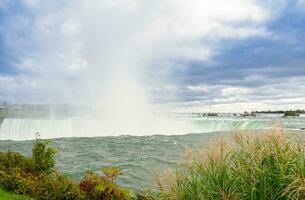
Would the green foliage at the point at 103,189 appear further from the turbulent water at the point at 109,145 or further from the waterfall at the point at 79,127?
the waterfall at the point at 79,127

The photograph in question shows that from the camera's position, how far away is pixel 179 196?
26.0 ft

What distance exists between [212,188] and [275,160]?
114 cm

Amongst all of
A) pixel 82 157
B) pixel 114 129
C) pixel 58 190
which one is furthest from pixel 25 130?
pixel 58 190

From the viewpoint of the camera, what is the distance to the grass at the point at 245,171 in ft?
23.5

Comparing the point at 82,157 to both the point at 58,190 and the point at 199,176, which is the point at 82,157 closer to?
the point at 58,190

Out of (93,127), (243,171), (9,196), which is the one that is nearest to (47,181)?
(9,196)

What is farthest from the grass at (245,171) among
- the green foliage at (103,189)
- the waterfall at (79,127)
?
the waterfall at (79,127)

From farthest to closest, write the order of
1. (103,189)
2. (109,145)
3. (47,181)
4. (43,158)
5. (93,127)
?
(93,127) → (109,145) → (43,158) → (47,181) → (103,189)

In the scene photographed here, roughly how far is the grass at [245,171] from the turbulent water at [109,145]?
0.71 metres

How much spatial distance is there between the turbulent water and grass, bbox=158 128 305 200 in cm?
71

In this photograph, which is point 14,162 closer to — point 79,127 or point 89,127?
point 79,127

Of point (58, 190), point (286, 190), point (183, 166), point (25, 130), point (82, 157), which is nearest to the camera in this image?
point (286, 190)

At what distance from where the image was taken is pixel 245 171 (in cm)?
750

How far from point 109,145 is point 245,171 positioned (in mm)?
30117
